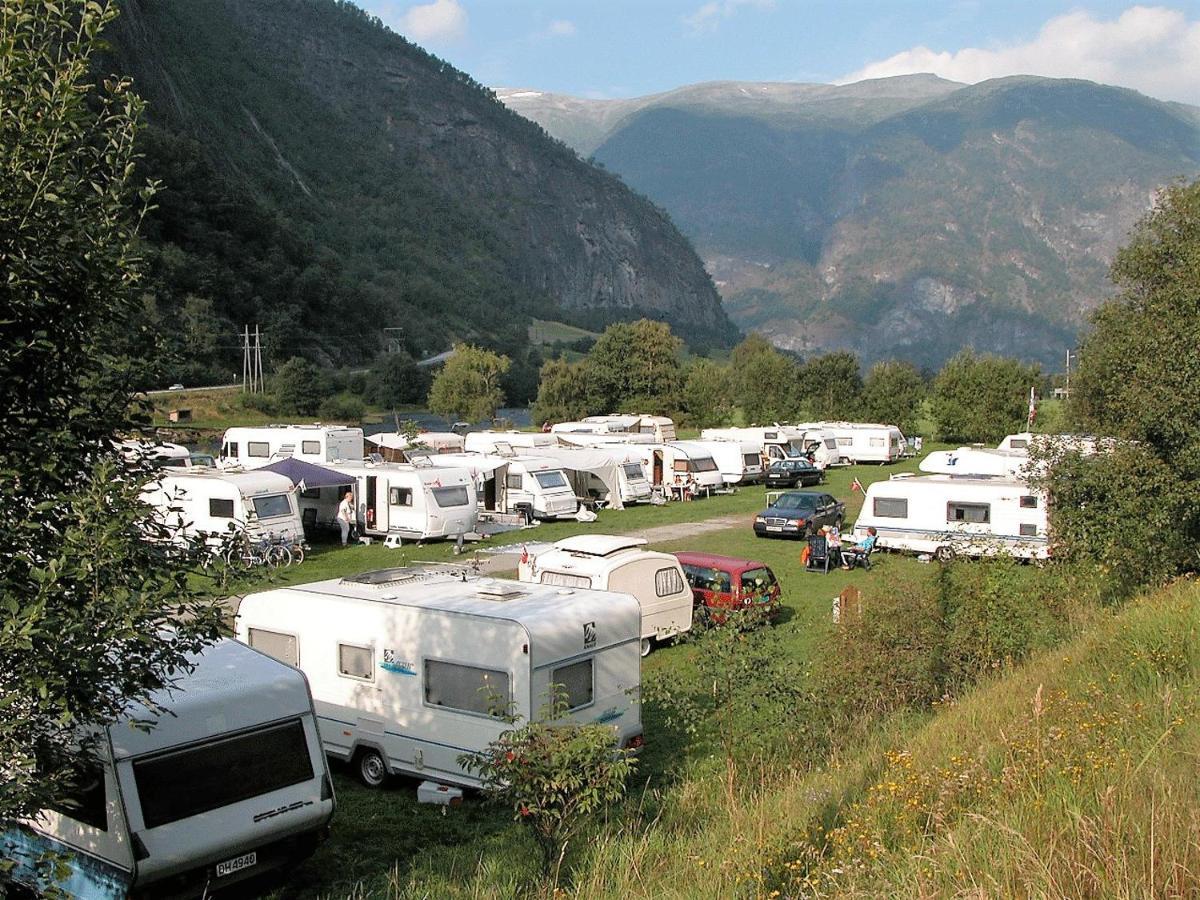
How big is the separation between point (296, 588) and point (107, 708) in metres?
6.95

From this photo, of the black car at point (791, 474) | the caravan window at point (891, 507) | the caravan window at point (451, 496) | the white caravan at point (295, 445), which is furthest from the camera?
the black car at point (791, 474)

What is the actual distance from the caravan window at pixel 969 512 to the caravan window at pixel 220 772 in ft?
60.5

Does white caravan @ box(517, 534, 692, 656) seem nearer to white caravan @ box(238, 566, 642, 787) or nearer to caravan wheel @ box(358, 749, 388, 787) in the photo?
white caravan @ box(238, 566, 642, 787)

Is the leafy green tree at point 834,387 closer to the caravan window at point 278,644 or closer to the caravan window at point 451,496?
the caravan window at point 451,496

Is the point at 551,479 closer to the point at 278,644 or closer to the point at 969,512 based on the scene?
the point at 969,512

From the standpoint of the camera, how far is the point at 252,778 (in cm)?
749

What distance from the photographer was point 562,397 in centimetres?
6206

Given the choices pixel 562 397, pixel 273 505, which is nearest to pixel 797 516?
pixel 273 505

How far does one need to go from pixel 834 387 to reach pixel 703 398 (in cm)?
913

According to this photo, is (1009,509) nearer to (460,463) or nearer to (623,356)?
(460,463)

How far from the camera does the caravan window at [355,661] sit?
10.4 metres

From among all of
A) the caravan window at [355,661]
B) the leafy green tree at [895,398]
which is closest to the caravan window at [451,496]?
the caravan window at [355,661]

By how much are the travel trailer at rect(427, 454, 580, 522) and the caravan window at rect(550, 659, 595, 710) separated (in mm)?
18157

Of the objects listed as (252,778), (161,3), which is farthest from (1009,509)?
(161,3)
